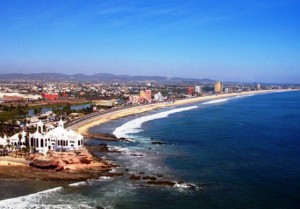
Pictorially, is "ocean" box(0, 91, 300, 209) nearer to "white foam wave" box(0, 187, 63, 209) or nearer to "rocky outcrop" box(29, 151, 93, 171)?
"white foam wave" box(0, 187, 63, 209)

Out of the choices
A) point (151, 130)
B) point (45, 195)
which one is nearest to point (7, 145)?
point (45, 195)

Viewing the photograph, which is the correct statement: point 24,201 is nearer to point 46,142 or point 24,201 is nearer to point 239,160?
point 46,142

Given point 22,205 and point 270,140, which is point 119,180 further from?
point 270,140

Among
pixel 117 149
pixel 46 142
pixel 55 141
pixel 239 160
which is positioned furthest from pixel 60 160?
pixel 239 160

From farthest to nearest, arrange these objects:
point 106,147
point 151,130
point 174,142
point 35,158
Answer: point 151,130
point 174,142
point 106,147
point 35,158

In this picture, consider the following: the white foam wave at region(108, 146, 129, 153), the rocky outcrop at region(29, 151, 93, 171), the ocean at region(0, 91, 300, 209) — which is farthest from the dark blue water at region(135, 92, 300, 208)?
the rocky outcrop at region(29, 151, 93, 171)

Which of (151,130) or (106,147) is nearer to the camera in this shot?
(106,147)
